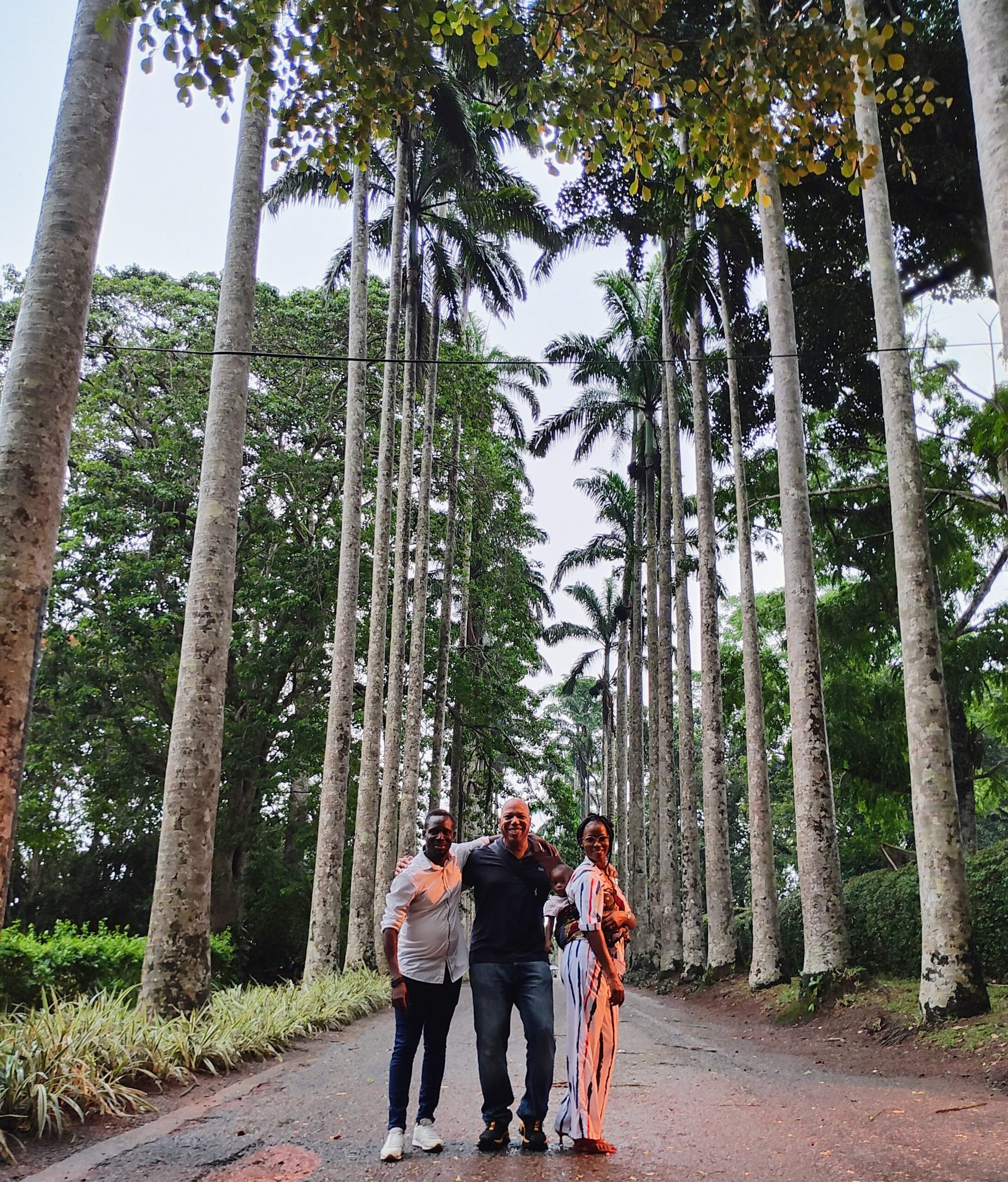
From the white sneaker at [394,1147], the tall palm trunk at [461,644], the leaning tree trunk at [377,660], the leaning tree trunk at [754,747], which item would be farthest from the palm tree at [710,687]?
the white sneaker at [394,1147]

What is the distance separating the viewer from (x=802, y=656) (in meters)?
11.1

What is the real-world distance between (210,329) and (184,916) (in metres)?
16.0

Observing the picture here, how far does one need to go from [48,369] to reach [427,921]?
11.3 ft

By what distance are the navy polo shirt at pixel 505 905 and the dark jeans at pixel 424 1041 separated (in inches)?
10.7

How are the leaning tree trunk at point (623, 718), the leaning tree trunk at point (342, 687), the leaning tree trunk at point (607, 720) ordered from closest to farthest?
the leaning tree trunk at point (342, 687)
the leaning tree trunk at point (623, 718)
the leaning tree trunk at point (607, 720)

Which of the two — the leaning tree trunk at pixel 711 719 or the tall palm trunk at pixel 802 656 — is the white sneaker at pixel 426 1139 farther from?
the leaning tree trunk at pixel 711 719

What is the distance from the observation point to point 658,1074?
697 centimetres

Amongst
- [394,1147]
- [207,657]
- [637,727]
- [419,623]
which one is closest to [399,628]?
[419,623]

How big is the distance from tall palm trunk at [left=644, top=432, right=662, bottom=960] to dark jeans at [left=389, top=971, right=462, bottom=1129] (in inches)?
694

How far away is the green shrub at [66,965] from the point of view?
873cm

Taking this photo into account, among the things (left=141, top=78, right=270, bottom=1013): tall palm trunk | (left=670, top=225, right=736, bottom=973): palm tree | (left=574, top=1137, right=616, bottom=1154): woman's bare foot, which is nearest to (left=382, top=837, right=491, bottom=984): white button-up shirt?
(left=574, top=1137, right=616, bottom=1154): woman's bare foot

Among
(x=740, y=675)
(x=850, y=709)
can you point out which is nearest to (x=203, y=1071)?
(x=850, y=709)

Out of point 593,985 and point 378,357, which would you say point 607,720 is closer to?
point 378,357

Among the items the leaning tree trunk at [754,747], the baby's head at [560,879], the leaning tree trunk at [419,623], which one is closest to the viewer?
the baby's head at [560,879]
